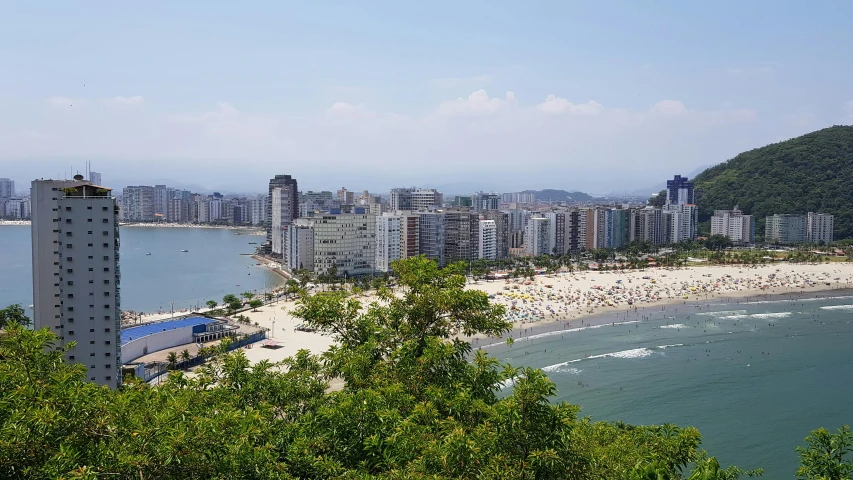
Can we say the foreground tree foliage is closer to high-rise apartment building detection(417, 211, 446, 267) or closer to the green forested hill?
high-rise apartment building detection(417, 211, 446, 267)

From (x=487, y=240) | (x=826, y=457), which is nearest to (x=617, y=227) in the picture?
(x=487, y=240)

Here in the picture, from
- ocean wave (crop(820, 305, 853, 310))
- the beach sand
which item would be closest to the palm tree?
the beach sand

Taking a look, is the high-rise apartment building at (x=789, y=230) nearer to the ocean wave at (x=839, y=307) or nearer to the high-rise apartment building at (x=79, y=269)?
the ocean wave at (x=839, y=307)

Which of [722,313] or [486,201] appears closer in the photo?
[722,313]

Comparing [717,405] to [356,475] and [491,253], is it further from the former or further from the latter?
[491,253]

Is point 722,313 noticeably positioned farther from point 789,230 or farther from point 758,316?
point 789,230

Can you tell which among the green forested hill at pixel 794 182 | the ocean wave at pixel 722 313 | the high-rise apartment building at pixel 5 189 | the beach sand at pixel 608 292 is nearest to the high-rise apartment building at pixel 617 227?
the beach sand at pixel 608 292
